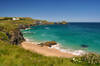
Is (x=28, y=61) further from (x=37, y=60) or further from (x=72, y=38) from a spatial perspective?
(x=72, y=38)

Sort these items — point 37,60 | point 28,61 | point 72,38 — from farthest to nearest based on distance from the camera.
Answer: point 72,38, point 37,60, point 28,61

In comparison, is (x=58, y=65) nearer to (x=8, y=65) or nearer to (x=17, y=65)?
(x=17, y=65)

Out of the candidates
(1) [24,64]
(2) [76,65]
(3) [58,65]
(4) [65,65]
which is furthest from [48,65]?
(2) [76,65]

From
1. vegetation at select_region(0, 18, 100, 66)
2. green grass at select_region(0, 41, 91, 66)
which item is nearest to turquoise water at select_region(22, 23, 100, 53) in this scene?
vegetation at select_region(0, 18, 100, 66)

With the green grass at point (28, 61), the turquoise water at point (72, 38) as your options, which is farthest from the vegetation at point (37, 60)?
the turquoise water at point (72, 38)

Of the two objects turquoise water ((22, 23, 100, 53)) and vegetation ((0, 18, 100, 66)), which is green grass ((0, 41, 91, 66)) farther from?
turquoise water ((22, 23, 100, 53))

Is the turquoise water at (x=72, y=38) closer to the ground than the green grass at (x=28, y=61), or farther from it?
closer to the ground

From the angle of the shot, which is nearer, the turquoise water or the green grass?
the green grass

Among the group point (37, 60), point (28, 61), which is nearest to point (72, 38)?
point (37, 60)

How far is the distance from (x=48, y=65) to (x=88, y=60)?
9.68 feet

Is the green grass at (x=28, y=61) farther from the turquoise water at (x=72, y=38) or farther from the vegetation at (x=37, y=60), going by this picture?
the turquoise water at (x=72, y=38)

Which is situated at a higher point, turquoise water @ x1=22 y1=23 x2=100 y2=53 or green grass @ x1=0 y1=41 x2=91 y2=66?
green grass @ x1=0 y1=41 x2=91 y2=66

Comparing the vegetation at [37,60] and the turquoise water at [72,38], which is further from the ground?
the vegetation at [37,60]

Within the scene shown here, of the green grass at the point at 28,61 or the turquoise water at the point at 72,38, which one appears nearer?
the green grass at the point at 28,61
